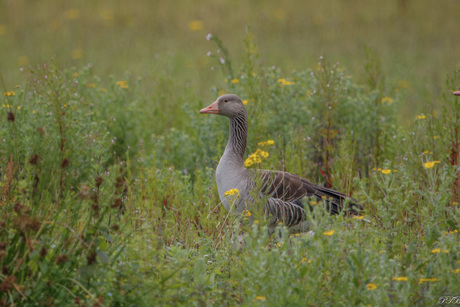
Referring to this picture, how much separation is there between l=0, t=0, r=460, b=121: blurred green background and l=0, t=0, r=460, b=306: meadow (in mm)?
80

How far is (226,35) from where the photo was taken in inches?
574

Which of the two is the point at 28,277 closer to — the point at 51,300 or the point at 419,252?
the point at 51,300

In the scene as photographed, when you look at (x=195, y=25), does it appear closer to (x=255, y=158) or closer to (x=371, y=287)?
(x=255, y=158)

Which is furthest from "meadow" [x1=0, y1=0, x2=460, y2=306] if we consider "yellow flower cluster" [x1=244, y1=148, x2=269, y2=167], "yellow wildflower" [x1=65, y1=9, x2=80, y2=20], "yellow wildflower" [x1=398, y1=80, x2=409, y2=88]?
"yellow flower cluster" [x1=244, y1=148, x2=269, y2=167]

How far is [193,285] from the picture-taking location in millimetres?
3867

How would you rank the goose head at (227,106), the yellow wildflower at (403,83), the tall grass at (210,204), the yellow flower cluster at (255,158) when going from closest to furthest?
the tall grass at (210,204)
the yellow flower cluster at (255,158)
the goose head at (227,106)
the yellow wildflower at (403,83)

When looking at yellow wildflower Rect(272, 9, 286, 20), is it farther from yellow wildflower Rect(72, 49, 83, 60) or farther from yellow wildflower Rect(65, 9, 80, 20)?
yellow wildflower Rect(72, 49, 83, 60)

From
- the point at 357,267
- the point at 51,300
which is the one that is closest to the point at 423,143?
the point at 357,267

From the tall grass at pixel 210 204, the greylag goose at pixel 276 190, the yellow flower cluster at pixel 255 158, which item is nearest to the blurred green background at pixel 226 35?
the tall grass at pixel 210 204

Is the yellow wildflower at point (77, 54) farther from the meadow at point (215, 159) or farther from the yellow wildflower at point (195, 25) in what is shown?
the yellow wildflower at point (195, 25)

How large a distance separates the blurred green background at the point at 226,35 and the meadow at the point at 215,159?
3.2 inches

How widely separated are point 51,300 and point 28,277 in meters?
0.28

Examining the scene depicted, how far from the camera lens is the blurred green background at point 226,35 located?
12.2 meters

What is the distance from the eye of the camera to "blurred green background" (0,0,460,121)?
12227mm
